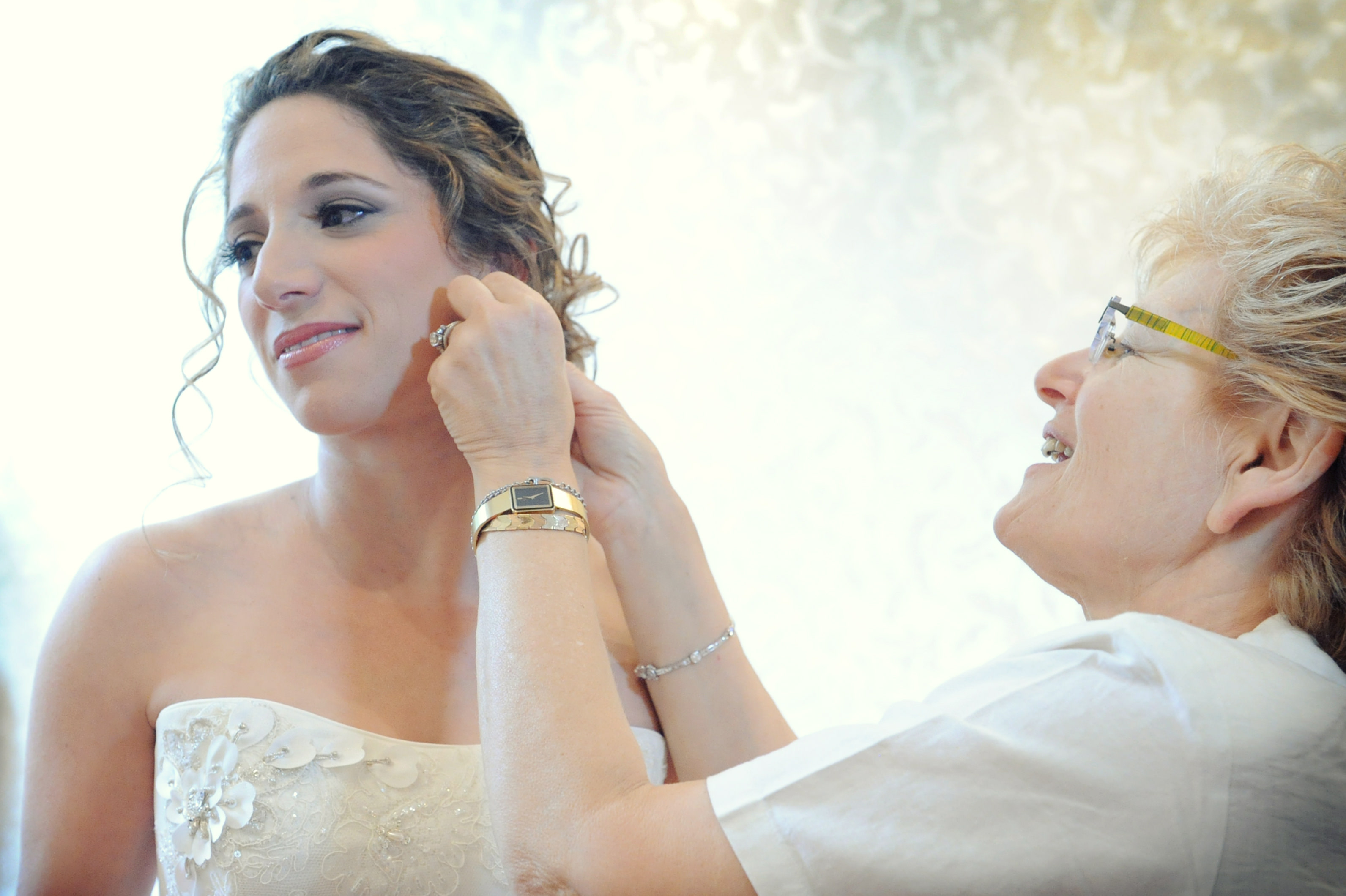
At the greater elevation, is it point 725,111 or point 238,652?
point 725,111

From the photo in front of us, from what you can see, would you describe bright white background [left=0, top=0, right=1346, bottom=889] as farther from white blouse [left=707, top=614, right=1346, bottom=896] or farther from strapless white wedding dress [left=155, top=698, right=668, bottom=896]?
white blouse [left=707, top=614, right=1346, bottom=896]

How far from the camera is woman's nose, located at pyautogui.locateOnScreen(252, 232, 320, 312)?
119 centimetres

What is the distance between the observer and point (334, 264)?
122 cm

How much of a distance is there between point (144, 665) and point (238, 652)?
0.11 m

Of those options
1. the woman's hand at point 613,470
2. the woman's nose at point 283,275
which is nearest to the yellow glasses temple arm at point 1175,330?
the woman's hand at point 613,470

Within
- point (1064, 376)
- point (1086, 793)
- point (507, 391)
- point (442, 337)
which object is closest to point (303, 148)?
point (442, 337)

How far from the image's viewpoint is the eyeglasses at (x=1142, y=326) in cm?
99

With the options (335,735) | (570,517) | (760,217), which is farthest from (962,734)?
(760,217)

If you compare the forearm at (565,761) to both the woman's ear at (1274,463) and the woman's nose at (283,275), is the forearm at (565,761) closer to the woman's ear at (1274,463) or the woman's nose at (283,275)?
the woman's nose at (283,275)

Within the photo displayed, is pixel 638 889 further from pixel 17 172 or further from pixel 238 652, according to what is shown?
pixel 17 172

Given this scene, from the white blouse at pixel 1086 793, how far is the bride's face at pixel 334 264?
0.71 m

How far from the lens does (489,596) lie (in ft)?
3.15

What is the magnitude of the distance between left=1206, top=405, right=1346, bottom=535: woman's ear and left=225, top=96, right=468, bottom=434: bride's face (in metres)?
0.92

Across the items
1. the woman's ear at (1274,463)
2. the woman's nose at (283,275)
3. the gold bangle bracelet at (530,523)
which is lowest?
the woman's ear at (1274,463)
